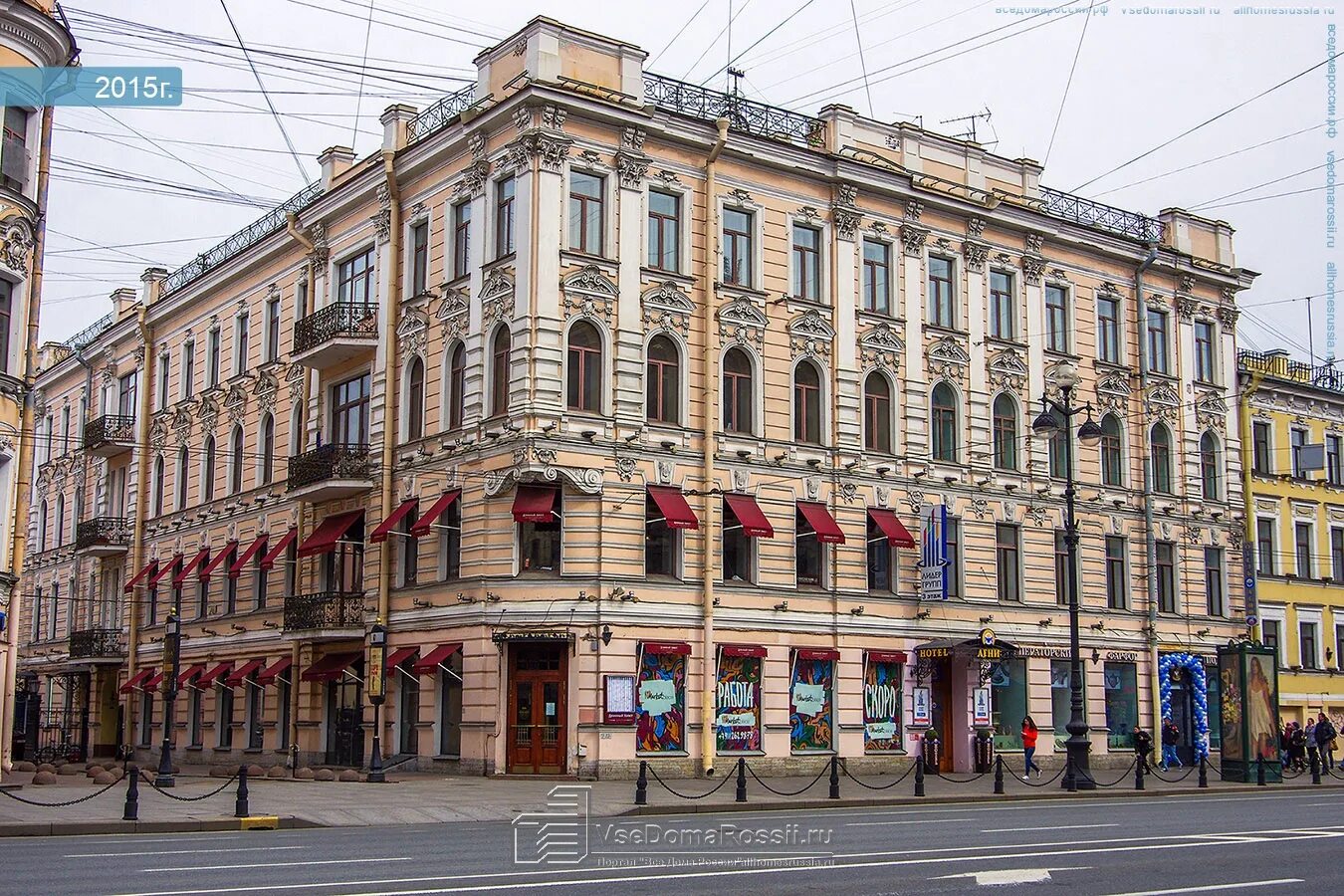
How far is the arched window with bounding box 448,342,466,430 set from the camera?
120 feet

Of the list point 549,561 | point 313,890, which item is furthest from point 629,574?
point 313,890

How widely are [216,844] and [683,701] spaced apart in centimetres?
1699

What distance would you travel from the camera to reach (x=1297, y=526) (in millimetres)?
54219

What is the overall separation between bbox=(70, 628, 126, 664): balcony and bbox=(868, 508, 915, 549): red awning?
28.2 m

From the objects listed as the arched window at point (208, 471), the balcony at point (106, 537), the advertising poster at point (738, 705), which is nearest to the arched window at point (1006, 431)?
the advertising poster at point (738, 705)

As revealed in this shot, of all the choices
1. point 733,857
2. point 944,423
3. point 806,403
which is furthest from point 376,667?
point 733,857

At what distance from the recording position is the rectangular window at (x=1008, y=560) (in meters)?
41.9

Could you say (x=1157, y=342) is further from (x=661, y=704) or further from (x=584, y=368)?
(x=661, y=704)

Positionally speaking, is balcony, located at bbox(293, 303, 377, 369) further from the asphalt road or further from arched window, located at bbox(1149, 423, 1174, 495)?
arched window, located at bbox(1149, 423, 1174, 495)

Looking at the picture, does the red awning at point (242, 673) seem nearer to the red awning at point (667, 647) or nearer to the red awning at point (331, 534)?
the red awning at point (331, 534)

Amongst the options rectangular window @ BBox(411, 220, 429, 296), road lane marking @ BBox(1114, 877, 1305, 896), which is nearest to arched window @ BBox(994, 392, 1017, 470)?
rectangular window @ BBox(411, 220, 429, 296)

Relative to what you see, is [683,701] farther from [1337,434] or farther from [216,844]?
[1337,434]

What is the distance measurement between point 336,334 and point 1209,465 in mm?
26951

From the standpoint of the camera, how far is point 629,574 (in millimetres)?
34562
